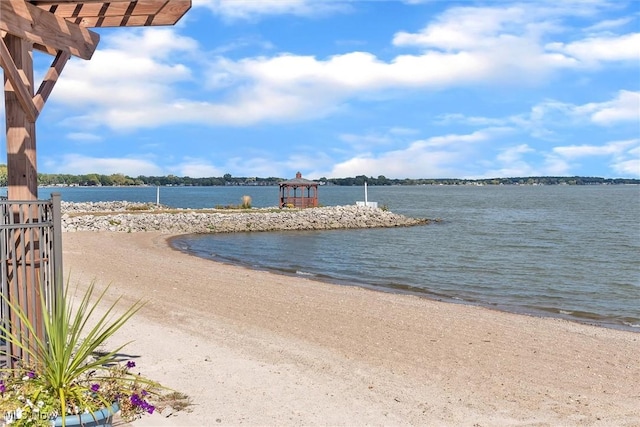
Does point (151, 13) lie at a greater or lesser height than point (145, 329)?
greater

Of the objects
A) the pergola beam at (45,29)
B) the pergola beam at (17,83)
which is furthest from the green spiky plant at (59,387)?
the pergola beam at (45,29)

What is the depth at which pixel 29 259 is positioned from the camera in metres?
5.31

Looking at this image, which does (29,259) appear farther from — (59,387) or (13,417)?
(13,417)

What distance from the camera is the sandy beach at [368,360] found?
17.8 feet

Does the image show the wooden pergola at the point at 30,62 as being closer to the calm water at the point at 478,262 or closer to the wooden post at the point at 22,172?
the wooden post at the point at 22,172

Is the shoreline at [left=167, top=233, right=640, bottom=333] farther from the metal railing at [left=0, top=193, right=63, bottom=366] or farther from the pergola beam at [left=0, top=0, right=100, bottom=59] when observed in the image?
the pergola beam at [left=0, top=0, right=100, bottom=59]

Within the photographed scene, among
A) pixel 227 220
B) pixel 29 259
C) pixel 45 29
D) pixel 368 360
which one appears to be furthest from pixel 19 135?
pixel 227 220

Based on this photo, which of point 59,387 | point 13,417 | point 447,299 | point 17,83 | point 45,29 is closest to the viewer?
point 13,417

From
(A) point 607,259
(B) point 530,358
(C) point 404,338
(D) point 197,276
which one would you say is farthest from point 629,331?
(A) point 607,259

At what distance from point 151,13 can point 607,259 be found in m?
22.0

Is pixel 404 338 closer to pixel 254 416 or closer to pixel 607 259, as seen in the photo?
pixel 254 416

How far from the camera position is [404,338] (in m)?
8.77

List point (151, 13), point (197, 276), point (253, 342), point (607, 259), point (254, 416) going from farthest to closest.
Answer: point (607, 259)
point (197, 276)
point (253, 342)
point (151, 13)
point (254, 416)

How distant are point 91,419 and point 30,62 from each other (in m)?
3.36
